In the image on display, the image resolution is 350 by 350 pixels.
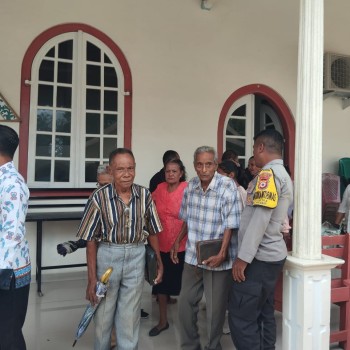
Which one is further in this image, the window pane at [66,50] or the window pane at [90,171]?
the window pane at [90,171]

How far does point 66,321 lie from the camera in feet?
10.5

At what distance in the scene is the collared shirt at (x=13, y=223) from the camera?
5.71 ft

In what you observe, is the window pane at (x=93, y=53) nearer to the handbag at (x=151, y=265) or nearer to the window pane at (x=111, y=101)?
the window pane at (x=111, y=101)

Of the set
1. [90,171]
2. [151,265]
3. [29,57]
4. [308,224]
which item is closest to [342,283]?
[308,224]

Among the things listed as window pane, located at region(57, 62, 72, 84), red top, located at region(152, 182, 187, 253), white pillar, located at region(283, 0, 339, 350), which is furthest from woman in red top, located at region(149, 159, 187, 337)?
window pane, located at region(57, 62, 72, 84)

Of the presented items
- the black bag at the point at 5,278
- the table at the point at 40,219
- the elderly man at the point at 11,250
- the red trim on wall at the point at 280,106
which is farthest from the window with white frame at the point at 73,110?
the black bag at the point at 5,278

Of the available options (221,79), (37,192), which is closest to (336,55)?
(221,79)

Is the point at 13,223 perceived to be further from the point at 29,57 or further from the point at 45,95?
the point at 29,57

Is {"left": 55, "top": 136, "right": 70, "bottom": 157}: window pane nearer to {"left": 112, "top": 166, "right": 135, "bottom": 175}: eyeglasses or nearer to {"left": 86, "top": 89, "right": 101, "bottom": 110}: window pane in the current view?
{"left": 86, "top": 89, "right": 101, "bottom": 110}: window pane

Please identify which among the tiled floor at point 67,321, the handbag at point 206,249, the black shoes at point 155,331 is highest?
the handbag at point 206,249

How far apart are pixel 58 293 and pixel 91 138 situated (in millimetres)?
1877

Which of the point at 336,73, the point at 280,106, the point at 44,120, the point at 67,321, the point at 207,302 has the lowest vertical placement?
the point at 67,321

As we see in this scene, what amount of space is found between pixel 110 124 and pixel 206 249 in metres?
2.82

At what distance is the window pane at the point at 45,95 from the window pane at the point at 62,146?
425 mm
